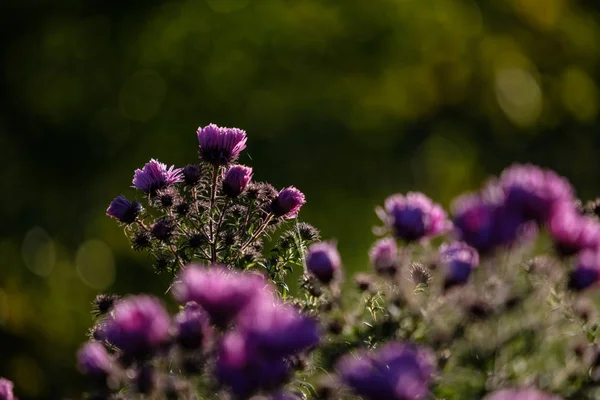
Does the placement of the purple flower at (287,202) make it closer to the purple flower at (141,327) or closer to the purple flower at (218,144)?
the purple flower at (218,144)

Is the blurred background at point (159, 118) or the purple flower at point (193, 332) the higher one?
the blurred background at point (159, 118)

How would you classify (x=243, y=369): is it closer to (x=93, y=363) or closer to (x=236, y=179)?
(x=93, y=363)

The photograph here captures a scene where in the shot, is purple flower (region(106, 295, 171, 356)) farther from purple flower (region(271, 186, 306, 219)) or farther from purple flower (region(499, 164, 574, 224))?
purple flower (region(271, 186, 306, 219))

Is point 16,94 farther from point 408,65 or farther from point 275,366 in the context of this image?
point 275,366

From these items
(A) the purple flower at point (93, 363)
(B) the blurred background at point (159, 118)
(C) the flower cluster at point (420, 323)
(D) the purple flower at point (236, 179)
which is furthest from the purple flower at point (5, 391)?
(B) the blurred background at point (159, 118)

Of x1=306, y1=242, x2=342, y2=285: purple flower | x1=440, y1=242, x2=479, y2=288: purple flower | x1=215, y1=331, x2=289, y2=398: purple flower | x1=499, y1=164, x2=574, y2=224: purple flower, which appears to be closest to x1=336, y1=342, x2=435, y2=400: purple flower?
x1=215, y1=331, x2=289, y2=398: purple flower

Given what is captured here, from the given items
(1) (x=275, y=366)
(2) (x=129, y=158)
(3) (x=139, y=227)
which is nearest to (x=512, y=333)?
(1) (x=275, y=366)

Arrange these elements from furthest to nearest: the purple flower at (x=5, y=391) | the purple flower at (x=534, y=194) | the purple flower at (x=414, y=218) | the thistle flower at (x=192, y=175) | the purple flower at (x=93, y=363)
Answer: the thistle flower at (x=192, y=175)
the purple flower at (x=5, y=391)
the purple flower at (x=414, y=218)
the purple flower at (x=93, y=363)
the purple flower at (x=534, y=194)
